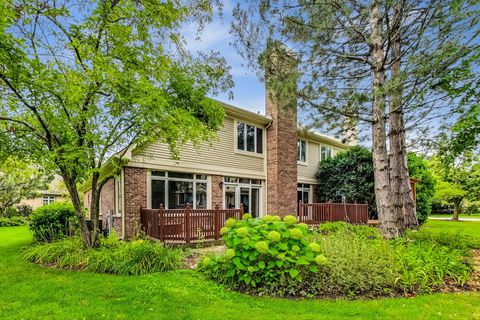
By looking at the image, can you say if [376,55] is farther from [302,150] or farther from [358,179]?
[302,150]

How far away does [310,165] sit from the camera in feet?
58.2

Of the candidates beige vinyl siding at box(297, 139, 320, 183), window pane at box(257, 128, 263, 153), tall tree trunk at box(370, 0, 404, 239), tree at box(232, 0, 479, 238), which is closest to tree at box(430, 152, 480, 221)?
beige vinyl siding at box(297, 139, 320, 183)

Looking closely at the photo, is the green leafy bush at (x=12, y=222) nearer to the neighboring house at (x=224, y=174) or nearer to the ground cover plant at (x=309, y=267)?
the neighboring house at (x=224, y=174)

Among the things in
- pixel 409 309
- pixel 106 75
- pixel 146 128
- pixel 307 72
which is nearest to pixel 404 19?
pixel 307 72

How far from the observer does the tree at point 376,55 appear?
556cm

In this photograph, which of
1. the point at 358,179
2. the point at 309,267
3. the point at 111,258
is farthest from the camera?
the point at 358,179

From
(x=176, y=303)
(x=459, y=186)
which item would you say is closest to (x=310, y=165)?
(x=176, y=303)

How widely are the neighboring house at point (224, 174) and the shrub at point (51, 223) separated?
1.49 meters

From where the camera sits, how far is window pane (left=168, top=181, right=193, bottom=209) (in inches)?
425

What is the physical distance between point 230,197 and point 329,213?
4909 mm

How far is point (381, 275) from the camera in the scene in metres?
4.92

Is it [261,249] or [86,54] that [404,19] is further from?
[86,54]

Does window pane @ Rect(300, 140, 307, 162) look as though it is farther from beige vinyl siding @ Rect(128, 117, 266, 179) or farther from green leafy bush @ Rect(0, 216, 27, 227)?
green leafy bush @ Rect(0, 216, 27, 227)

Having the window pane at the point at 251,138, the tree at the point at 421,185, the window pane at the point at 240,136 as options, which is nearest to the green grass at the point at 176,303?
the window pane at the point at 240,136
